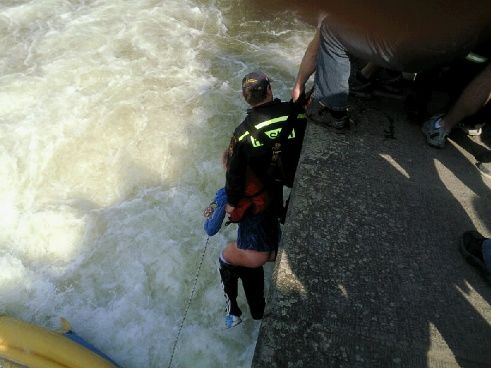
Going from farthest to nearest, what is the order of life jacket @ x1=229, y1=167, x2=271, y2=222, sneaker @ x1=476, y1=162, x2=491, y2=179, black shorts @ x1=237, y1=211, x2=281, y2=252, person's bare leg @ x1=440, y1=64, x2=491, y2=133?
sneaker @ x1=476, y1=162, x2=491, y2=179 < person's bare leg @ x1=440, y1=64, x2=491, y2=133 < black shorts @ x1=237, y1=211, x2=281, y2=252 < life jacket @ x1=229, y1=167, x2=271, y2=222

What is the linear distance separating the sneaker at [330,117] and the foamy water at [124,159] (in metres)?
1.51

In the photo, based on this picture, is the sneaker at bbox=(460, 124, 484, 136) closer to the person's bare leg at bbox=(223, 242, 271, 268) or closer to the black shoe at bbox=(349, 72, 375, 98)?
the black shoe at bbox=(349, 72, 375, 98)

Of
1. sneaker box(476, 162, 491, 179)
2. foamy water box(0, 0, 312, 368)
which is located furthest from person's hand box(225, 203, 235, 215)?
sneaker box(476, 162, 491, 179)

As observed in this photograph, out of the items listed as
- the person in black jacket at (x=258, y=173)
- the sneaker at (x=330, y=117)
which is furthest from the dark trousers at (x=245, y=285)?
the sneaker at (x=330, y=117)

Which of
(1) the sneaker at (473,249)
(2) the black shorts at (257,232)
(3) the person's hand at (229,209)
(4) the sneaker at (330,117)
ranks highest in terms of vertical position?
(4) the sneaker at (330,117)

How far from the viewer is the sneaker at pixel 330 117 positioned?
10.9 ft

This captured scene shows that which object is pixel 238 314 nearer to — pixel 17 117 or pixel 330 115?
pixel 330 115

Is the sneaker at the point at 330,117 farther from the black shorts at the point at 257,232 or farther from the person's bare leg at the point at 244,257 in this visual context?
the person's bare leg at the point at 244,257

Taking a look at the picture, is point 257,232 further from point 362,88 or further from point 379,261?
point 362,88

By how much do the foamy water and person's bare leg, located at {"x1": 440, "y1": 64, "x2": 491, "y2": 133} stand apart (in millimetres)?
2291

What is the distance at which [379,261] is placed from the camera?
8.37 feet

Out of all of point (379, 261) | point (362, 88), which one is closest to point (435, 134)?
point (362, 88)

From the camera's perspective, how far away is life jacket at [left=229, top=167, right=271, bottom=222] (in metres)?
2.73

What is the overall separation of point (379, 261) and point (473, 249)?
Answer: 580mm
